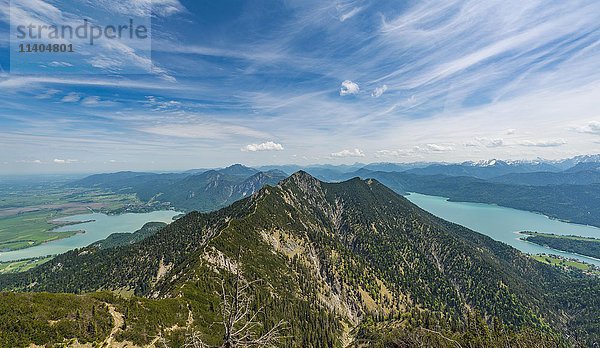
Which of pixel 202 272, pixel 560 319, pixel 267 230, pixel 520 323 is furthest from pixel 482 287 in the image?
pixel 202 272

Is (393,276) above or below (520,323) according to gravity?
above

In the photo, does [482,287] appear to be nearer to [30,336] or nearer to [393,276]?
[393,276]

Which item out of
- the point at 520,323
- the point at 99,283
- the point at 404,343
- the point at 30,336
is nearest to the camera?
the point at 404,343

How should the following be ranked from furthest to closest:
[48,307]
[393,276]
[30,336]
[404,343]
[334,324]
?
[393,276]
[334,324]
[48,307]
[30,336]
[404,343]

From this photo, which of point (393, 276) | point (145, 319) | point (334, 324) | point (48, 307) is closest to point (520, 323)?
point (393, 276)

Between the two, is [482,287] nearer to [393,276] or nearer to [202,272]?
[393,276]

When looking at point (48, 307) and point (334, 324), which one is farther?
point (334, 324)

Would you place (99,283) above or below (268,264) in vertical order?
below

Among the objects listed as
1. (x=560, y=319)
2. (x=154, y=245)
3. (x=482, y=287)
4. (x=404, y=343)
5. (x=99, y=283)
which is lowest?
(x=560, y=319)

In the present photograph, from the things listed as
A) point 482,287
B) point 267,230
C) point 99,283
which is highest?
point 267,230
